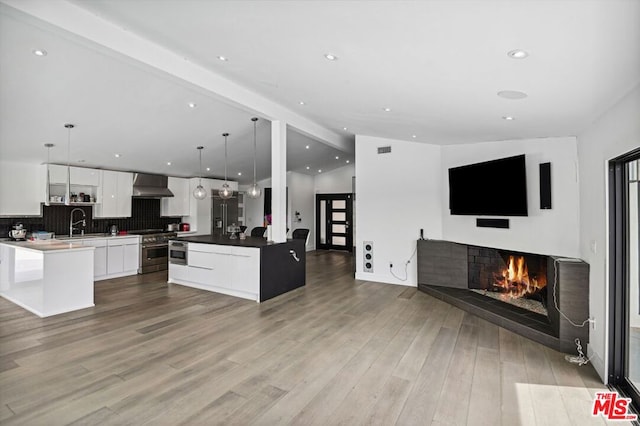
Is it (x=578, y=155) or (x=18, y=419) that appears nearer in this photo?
(x=18, y=419)

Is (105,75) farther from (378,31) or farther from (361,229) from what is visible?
(361,229)

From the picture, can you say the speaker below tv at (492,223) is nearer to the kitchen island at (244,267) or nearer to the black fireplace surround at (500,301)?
the black fireplace surround at (500,301)

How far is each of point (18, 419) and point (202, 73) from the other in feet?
12.1

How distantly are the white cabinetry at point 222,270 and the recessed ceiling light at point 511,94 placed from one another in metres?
3.74

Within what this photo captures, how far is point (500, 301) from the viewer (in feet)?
14.7

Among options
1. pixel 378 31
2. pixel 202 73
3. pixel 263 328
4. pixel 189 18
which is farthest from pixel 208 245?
pixel 378 31

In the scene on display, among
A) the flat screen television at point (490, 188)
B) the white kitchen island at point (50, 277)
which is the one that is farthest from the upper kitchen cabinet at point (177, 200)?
the flat screen television at point (490, 188)

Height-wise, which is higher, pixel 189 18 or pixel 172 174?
pixel 189 18

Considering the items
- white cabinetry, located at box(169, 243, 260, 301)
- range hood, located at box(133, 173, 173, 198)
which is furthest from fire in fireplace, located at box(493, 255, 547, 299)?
range hood, located at box(133, 173, 173, 198)

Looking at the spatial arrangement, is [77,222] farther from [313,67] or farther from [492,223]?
[492,223]

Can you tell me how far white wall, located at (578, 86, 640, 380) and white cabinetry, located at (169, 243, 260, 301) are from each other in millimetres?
4058

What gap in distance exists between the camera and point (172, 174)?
8.06 metres

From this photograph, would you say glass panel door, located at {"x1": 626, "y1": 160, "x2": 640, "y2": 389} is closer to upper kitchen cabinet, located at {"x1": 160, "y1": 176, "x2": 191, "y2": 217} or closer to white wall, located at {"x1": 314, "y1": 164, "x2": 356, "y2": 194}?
white wall, located at {"x1": 314, "y1": 164, "x2": 356, "y2": 194}

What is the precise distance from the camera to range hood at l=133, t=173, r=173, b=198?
7.29 m
